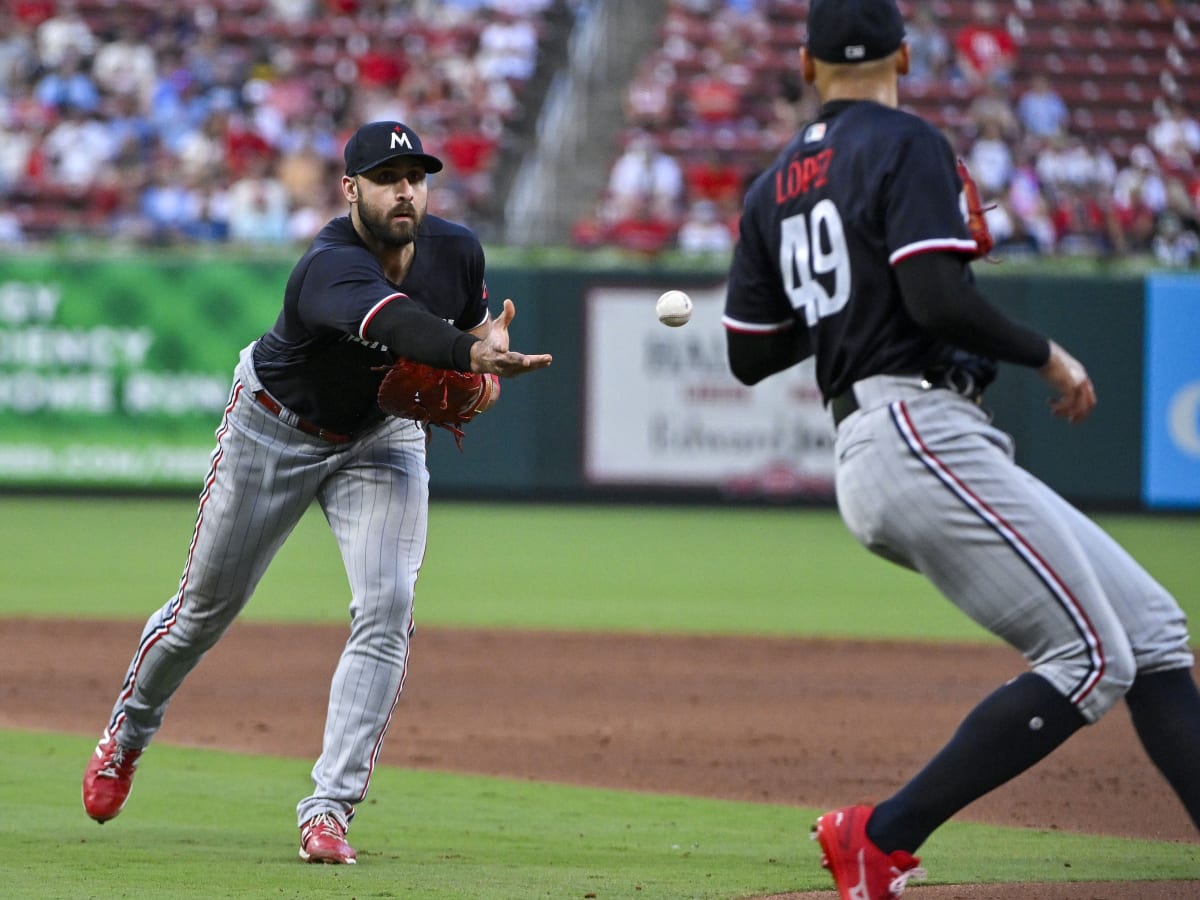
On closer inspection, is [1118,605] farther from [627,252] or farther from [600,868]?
[627,252]

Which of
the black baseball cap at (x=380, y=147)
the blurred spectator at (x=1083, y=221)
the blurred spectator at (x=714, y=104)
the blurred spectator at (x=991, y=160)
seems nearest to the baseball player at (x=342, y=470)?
the black baseball cap at (x=380, y=147)

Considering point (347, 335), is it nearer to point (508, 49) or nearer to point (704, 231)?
point (704, 231)

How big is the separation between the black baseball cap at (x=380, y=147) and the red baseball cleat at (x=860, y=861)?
2091 millimetres

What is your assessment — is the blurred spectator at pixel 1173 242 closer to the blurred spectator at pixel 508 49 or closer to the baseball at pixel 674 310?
the blurred spectator at pixel 508 49

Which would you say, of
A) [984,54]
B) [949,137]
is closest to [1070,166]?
[949,137]

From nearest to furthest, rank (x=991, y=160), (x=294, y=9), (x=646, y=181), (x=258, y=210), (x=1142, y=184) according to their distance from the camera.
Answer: (x=1142, y=184) < (x=991, y=160) < (x=258, y=210) < (x=646, y=181) < (x=294, y=9)

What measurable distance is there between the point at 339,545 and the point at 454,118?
14.1 metres

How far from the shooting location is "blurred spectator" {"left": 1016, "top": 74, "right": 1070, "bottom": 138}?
17875 millimetres

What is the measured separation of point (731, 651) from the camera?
9.59m

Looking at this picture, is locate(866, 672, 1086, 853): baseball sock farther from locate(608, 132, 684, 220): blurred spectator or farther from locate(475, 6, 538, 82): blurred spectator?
locate(475, 6, 538, 82): blurred spectator

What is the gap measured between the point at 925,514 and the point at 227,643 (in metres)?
6.81

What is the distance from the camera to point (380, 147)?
4.78 meters

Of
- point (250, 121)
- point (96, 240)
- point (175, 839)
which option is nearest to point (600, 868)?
point (175, 839)

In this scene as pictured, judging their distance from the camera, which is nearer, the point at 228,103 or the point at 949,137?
the point at 949,137
